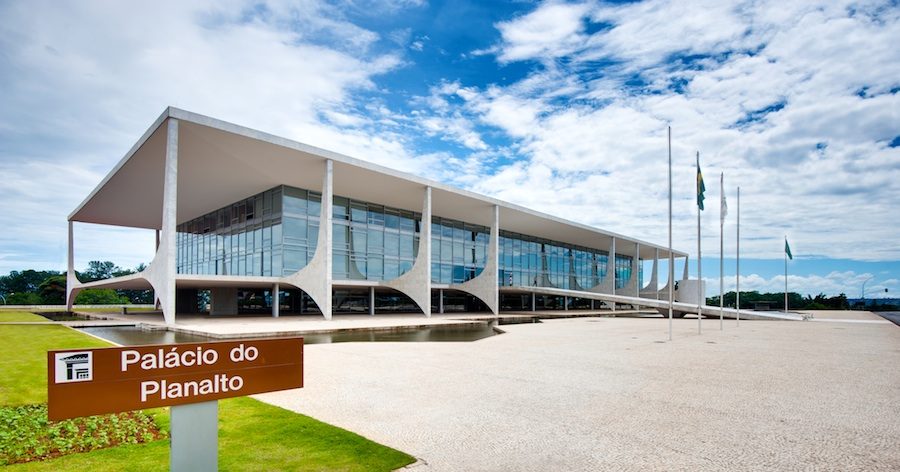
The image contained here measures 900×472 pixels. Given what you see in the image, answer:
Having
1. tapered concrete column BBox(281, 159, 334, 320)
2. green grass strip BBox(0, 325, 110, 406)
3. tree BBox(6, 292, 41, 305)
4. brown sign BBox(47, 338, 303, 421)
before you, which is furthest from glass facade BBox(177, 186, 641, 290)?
tree BBox(6, 292, 41, 305)

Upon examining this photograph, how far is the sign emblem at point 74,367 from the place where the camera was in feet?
11.5

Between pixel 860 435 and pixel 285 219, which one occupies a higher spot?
pixel 285 219

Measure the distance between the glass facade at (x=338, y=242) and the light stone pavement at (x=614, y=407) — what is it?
24504 millimetres

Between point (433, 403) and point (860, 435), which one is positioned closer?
point (860, 435)

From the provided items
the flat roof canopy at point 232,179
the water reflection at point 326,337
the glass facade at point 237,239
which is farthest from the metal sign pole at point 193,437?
the glass facade at point 237,239

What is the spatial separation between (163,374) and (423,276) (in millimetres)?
34739

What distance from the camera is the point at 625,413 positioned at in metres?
7.35

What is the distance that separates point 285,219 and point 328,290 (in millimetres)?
8143

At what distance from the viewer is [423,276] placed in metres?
38.6

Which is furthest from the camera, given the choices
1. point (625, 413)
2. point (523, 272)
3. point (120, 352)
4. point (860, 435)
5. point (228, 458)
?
point (523, 272)

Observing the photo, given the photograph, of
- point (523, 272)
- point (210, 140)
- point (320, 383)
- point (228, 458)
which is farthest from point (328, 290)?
point (523, 272)

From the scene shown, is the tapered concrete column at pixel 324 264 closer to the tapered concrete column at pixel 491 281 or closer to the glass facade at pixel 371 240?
the glass facade at pixel 371 240

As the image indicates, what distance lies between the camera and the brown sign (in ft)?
11.6

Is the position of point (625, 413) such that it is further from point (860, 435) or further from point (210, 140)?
point (210, 140)
